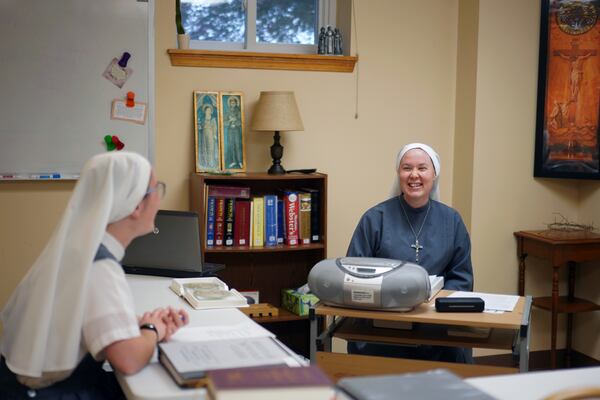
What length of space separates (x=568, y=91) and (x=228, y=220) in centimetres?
206

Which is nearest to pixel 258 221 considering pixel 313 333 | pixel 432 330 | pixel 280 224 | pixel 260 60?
pixel 280 224

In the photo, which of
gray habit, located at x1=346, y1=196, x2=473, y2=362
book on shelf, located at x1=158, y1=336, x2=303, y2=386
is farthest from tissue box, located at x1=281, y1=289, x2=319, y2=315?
book on shelf, located at x1=158, y1=336, x2=303, y2=386

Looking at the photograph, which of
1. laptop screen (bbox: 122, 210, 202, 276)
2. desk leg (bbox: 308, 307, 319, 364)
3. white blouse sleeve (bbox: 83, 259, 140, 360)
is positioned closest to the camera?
white blouse sleeve (bbox: 83, 259, 140, 360)

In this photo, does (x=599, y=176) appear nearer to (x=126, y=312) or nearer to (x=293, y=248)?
(x=293, y=248)

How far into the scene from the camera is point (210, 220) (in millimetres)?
3869

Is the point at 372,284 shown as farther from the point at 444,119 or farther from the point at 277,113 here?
the point at 444,119

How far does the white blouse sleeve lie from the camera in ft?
5.86

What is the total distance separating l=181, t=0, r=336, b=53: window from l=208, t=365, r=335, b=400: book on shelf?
125 inches

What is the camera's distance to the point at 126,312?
1.81 meters

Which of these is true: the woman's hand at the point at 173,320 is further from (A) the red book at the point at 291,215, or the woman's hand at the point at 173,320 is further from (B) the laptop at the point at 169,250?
(A) the red book at the point at 291,215

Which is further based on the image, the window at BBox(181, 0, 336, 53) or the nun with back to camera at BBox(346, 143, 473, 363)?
the window at BBox(181, 0, 336, 53)

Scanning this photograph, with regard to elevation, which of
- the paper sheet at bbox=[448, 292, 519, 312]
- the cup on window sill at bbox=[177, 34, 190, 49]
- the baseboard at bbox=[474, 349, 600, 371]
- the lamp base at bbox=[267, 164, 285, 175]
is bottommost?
the baseboard at bbox=[474, 349, 600, 371]

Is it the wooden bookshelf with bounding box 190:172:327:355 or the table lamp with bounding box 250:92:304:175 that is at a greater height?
the table lamp with bounding box 250:92:304:175

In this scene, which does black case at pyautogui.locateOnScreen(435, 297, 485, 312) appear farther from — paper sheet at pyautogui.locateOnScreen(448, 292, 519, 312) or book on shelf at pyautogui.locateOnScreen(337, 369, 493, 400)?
book on shelf at pyautogui.locateOnScreen(337, 369, 493, 400)
